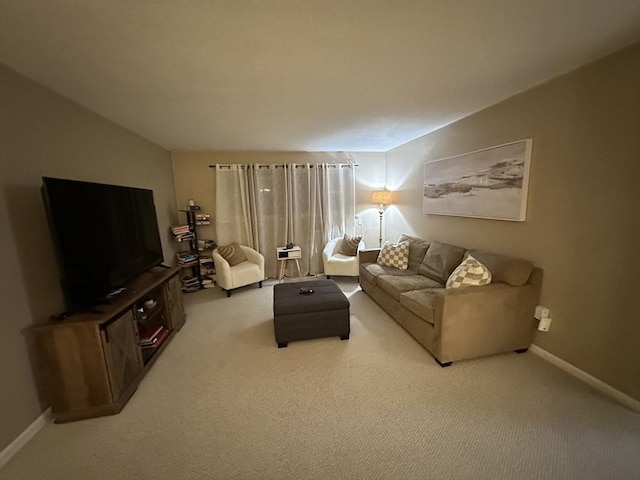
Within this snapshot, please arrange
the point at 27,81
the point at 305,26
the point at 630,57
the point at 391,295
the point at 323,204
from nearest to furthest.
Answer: the point at 305,26 < the point at 630,57 < the point at 27,81 < the point at 391,295 < the point at 323,204

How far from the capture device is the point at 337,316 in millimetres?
2502

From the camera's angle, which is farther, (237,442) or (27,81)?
(27,81)

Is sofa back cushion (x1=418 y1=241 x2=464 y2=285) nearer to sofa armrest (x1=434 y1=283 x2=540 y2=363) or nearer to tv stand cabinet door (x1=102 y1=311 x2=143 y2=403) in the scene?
sofa armrest (x1=434 y1=283 x2=540 y2=363)

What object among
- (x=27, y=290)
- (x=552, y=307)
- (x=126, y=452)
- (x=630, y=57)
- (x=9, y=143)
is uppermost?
(x=630, y=57)

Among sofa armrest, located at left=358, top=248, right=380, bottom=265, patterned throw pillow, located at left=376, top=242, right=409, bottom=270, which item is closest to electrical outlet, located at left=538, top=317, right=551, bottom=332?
patterned throw pillow, located at left=376, top=242, right=409, bottom=270

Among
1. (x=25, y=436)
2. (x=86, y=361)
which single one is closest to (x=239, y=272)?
(x=86, y=361)

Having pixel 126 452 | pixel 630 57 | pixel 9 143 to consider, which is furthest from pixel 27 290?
pixel 630 57

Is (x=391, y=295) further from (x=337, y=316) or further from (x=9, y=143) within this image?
(x=9, y=143)

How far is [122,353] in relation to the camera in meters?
1.84

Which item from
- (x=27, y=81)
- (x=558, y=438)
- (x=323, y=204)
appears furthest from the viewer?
(x=323, y=204)

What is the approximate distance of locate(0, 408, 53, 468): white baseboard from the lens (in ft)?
4.67

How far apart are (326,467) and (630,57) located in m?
3.02

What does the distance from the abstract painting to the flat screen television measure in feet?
11.3

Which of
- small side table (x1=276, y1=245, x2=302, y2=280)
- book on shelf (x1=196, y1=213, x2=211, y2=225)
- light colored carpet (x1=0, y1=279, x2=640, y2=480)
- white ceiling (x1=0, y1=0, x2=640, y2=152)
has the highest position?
white ceiling (x1=0, y1=0, x2=640, y2=152)
